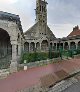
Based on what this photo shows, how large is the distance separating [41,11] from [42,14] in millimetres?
1004

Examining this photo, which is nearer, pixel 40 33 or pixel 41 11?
pixel 40 33

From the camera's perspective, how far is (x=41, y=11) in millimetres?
52062

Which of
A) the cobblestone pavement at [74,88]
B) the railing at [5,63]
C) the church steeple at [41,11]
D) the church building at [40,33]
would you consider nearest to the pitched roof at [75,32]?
the church building at [40,33]

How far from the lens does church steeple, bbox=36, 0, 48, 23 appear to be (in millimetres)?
51406

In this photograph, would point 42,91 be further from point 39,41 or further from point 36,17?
point 36,17

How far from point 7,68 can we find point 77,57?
11.9m

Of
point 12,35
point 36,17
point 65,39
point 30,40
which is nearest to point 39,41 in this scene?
point 30,40

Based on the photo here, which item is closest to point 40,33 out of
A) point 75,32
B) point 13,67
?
point 75,32

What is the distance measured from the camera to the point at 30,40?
42.9m

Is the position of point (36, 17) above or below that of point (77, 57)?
above

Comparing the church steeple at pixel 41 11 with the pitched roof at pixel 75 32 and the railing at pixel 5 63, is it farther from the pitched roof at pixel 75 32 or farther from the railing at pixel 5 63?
the railing at pixel 5 63

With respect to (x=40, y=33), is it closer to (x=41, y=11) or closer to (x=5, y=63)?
(x=41, y=11)

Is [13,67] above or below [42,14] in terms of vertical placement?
below

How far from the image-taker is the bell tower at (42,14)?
50550mm
